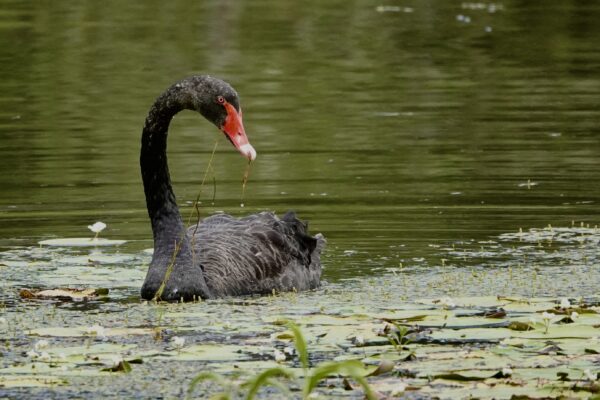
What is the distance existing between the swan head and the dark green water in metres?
1.40

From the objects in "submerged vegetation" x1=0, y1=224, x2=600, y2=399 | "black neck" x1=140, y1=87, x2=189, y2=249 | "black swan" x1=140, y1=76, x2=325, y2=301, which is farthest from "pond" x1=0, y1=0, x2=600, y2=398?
"black neck" x1=140, y1=87, x2=189, y2=249

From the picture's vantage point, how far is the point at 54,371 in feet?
20.3

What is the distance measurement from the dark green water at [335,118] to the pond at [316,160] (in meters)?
0.04

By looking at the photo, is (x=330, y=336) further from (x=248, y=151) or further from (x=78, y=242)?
(x=78, y=242)

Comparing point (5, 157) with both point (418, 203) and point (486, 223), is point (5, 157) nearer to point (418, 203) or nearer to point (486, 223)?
point (418, 203)

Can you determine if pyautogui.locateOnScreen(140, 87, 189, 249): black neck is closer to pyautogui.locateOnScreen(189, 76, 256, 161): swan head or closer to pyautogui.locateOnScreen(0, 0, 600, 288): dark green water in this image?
pyautogui.locateOnScreen(189, 76, 256, 161): swan head

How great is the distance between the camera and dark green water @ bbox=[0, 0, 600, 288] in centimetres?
1111

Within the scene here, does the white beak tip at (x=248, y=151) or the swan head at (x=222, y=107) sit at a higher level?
the swan head at (x=222, y=107)

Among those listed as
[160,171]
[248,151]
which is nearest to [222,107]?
[248,151]

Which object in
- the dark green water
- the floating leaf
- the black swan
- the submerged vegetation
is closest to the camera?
the submerged vegetation

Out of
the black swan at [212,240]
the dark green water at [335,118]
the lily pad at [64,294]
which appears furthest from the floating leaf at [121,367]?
the dark green water at [335,118]

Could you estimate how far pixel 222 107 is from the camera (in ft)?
26.5

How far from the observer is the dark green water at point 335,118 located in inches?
437

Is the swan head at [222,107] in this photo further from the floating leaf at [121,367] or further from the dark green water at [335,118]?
the floating leaf at [121,367]
